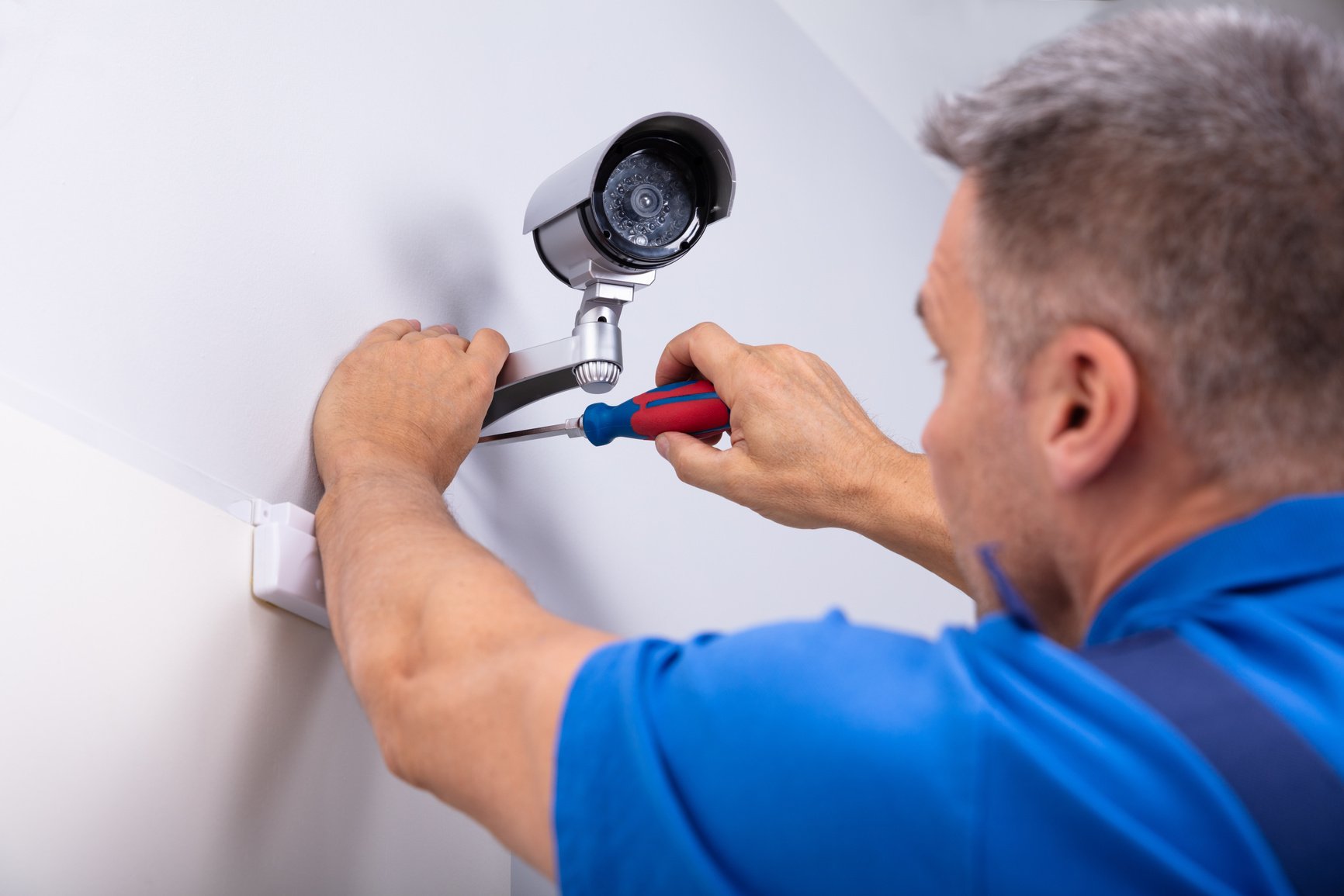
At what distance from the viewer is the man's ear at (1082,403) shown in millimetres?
610

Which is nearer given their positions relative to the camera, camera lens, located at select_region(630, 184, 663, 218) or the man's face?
the man's face

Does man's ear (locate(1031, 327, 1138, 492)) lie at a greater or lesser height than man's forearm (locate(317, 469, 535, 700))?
lesser

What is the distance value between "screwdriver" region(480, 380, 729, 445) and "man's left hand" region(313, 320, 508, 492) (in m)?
0.08

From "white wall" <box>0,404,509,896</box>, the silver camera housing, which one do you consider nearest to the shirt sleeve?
"white wall" <box>0,404,509,896</box>

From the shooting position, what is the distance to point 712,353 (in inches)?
43.1

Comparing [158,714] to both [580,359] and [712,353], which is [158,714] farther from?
[712,353]

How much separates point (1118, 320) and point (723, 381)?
51 centimetres

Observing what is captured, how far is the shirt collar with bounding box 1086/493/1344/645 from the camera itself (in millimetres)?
582

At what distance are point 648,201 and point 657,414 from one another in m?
0.19

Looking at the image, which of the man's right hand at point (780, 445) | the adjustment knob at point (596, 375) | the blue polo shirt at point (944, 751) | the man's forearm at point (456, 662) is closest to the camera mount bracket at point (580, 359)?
the adjustment knob at point (596, 375)

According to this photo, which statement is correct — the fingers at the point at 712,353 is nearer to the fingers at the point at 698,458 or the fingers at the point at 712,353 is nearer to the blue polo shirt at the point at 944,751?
the fingers at the point at 698,458

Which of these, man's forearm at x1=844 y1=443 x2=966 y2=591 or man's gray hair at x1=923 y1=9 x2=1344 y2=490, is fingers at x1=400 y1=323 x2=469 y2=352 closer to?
man's forearm at x1=844 y1=443 x2=966 y2=591

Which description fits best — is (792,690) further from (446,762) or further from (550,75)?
(550,75)

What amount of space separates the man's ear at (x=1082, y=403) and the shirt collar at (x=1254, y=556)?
67mm
